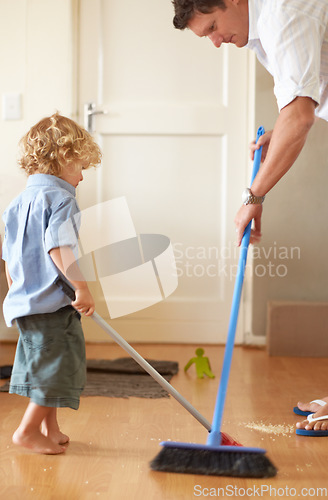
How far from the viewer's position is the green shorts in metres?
1.31

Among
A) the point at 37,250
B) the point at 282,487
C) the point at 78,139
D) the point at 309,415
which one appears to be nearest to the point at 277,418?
the point at 309,415

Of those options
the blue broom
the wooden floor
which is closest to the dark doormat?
the wooden floor

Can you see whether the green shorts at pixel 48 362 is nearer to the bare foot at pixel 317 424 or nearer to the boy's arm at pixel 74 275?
the boy's arm at pixel 74 275

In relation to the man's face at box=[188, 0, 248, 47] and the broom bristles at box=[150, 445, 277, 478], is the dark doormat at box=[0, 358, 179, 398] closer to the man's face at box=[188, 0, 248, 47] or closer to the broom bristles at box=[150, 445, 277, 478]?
the broom bristles at box=[150, 445, 277, 478]

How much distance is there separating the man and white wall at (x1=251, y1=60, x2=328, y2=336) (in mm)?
1241

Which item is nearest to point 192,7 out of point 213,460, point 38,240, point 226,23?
point 226,23

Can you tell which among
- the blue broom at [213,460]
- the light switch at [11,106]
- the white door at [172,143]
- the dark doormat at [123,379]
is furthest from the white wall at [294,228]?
the blue broom at [213,460]

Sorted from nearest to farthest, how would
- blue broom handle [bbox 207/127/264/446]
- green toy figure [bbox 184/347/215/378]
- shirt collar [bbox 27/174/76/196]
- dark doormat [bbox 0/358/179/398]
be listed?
blue broom handle [bbox 207/127/264/446] → shirt collar [bbox 27/174/76/196] → dark doormat [bbox 0/358/179/398] → green toy figure [bbox 184/347/215/378]

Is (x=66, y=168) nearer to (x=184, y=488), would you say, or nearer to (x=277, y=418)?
(x=184, y=488)

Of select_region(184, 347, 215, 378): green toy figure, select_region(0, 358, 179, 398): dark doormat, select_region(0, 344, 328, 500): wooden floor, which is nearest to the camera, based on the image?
select_region(0, 344, 328, 500): wooden floor

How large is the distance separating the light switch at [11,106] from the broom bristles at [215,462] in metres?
1.86

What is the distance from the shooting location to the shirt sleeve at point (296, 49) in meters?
1.23

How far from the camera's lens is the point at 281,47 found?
1237mm

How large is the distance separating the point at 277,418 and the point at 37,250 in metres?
0.76
